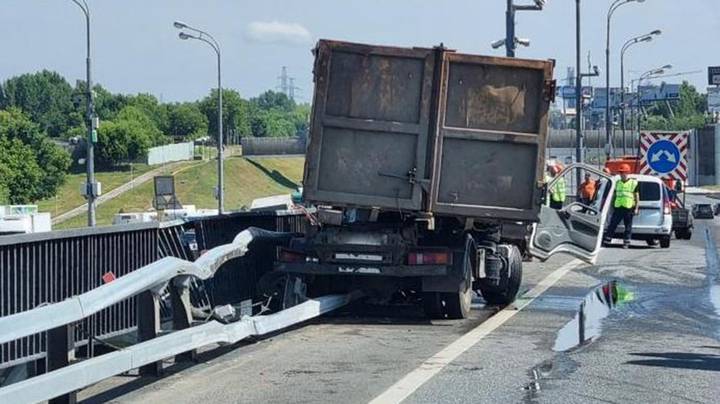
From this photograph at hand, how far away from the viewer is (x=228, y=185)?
102375mm

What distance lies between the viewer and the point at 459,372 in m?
9.84

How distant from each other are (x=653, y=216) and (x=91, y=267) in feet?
67.7

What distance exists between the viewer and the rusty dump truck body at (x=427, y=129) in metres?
13.3

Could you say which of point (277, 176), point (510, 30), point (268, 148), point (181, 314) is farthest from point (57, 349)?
point (268, 148)

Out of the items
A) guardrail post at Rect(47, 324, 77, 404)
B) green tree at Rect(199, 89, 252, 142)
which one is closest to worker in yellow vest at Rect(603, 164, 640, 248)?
guardrail post at Rect(47, 324, 77, 404)

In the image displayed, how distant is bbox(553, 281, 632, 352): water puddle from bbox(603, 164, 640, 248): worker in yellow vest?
7.58 m

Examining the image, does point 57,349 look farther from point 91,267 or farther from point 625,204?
point 625,204

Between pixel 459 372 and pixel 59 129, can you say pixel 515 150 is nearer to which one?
pixel 459 372

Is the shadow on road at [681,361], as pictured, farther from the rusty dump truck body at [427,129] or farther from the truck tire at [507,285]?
the truck tire at [507,285]

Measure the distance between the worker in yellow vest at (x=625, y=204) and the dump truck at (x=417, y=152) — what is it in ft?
41.8

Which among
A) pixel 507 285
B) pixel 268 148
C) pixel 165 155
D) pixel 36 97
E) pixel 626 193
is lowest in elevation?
pixel 507 285

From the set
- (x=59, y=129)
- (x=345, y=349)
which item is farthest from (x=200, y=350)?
(x=59, y=129)

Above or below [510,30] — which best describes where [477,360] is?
below

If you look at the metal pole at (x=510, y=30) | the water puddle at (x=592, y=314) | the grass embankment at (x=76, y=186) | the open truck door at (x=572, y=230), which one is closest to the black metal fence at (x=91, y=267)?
the open truck door at (x=572, y=230)
